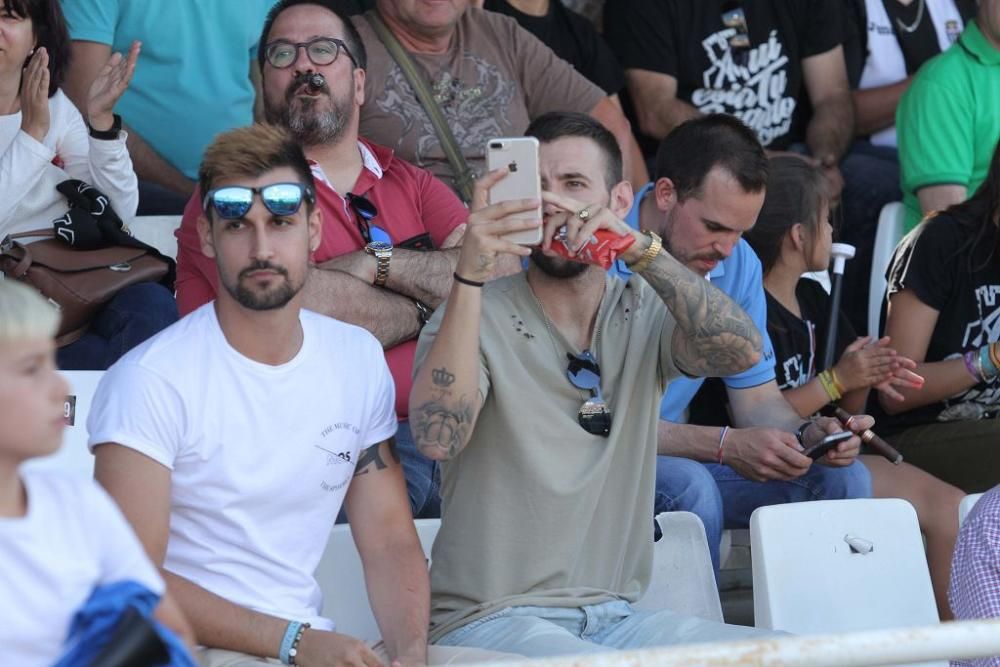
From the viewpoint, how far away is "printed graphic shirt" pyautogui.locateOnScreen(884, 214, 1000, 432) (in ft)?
15.9

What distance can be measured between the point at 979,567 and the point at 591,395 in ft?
2.94

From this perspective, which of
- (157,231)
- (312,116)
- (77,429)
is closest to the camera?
(77,429)

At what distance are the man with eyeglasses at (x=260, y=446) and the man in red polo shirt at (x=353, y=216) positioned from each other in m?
0.64

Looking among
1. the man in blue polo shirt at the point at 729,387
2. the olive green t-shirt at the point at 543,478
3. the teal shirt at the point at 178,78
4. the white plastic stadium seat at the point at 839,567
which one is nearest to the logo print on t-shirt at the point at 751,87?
the man in blue polo shirt at the point at 729,387

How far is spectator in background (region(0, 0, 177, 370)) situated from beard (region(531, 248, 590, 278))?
1.20 metres

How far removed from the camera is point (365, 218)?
13.6 feet

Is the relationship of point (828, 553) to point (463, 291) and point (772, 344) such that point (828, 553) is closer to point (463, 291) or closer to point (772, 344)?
point (772, 344)

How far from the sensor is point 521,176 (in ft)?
10.3

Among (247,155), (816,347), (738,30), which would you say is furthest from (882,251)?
(247,155)

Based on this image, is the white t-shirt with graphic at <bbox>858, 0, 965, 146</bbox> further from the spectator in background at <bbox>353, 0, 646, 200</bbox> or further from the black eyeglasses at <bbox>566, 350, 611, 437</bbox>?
the black eyeglasses at <bbox>566, 350, 611, 437</bbox>

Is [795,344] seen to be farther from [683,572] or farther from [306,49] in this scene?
[306,49]

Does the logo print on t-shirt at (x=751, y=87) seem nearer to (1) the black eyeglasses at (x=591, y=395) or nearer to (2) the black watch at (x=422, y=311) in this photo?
(2) the black watch at (x=422, y=311)

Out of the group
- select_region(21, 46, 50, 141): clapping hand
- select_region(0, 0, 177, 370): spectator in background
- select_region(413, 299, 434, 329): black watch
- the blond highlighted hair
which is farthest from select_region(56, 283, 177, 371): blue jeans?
the blond highlighted hair

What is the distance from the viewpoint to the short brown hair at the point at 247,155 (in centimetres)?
310
